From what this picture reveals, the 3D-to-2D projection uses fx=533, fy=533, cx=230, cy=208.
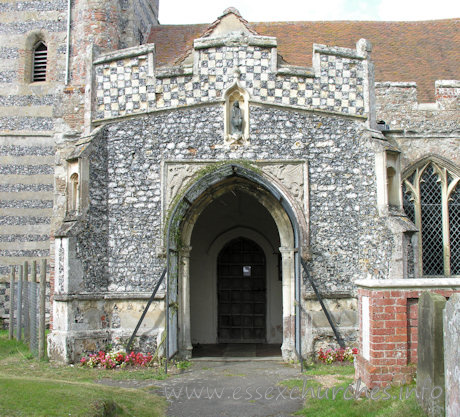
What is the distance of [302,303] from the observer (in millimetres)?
9727

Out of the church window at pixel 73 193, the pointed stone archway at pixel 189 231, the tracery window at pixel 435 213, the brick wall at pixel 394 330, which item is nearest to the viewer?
the brick wall at pixel 394 330

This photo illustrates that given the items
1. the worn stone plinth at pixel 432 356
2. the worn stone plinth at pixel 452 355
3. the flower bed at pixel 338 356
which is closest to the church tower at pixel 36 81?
the flower bed at pixel 338 356

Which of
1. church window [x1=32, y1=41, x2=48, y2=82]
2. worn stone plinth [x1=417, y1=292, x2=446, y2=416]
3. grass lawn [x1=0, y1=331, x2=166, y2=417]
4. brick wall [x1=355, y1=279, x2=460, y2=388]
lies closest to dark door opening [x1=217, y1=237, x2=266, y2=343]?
grass lawn [x1=0, y1=331, x2=166, y2=417]

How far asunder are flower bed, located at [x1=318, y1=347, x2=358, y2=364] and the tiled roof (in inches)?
269

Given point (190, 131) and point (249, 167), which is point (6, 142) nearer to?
point (190, 131)

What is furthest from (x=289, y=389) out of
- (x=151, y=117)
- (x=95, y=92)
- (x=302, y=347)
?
(x=95, y=92)

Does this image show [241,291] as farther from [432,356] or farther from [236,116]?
[432,356]

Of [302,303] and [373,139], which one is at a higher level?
[373,139]

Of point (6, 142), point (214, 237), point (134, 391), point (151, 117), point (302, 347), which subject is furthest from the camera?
point (6, 142)

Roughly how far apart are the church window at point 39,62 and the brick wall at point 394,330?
505 inches

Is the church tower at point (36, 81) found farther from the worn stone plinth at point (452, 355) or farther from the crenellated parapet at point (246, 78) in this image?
the worn stone plinth at point (452, 355)

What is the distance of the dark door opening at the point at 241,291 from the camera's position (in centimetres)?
1327

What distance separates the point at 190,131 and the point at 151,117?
32.2 inches

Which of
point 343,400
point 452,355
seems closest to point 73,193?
point 343,400
